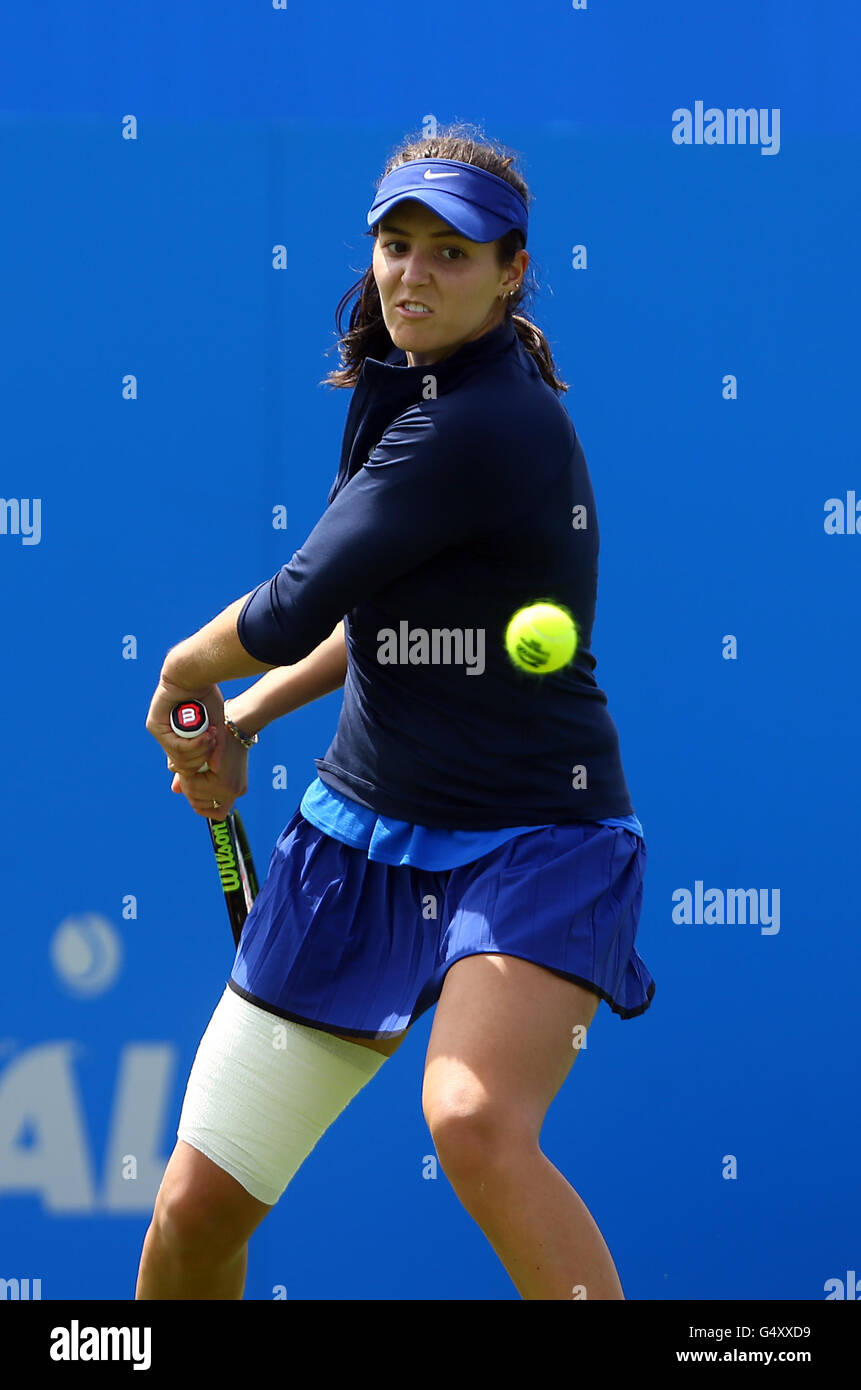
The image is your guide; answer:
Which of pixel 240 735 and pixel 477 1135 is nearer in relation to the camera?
pixel 477 1135

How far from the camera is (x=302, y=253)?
2.65m

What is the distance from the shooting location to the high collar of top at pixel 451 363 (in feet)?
5.69

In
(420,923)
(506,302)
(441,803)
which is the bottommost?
(420,923)

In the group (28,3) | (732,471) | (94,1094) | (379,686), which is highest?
(28,3)

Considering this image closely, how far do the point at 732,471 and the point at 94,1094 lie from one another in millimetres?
1546

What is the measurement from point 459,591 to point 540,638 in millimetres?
107

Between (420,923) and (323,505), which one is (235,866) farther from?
A: (323,505)

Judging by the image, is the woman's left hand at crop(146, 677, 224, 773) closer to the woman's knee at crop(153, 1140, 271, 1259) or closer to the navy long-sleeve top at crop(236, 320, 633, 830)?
the navy long-sleeve top at crop(236, 320, 633, 830)

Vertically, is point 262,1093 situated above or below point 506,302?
below

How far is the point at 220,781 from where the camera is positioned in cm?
197

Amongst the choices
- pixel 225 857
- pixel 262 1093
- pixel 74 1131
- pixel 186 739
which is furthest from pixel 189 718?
pixel 74 1131
